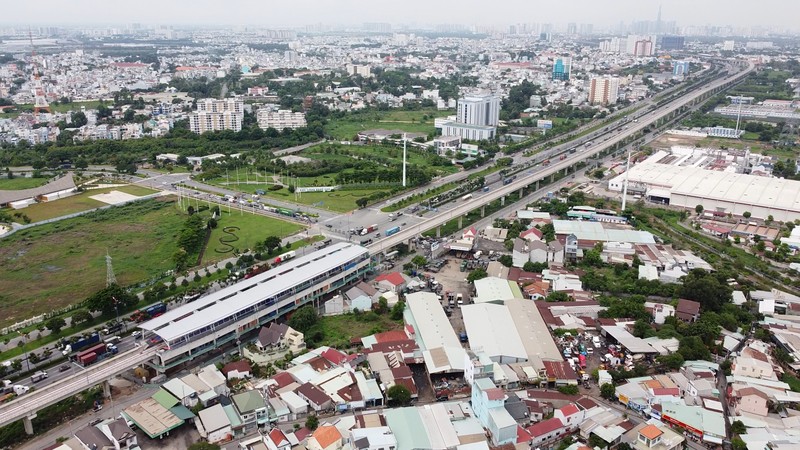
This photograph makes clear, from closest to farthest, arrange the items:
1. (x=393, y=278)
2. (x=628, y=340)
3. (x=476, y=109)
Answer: (x=628, y=340), (x=393, y=278), (x=476, y=109)

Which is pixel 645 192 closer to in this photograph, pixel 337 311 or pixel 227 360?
pixel 337 311

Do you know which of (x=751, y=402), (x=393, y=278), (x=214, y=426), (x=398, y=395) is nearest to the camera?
(x=214, y=426)

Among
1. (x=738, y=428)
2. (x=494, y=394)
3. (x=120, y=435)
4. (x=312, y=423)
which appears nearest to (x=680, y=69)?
(x=738, y=428)

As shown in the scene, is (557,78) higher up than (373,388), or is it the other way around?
(557,78)

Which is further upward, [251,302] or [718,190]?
[718,190]

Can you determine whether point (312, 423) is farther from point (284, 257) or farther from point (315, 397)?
point (284, 257)

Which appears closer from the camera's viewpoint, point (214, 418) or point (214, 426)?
point (214, 426)

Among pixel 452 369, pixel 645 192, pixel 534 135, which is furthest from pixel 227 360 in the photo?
pixel 534 135

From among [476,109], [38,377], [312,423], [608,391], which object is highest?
[476,109]
